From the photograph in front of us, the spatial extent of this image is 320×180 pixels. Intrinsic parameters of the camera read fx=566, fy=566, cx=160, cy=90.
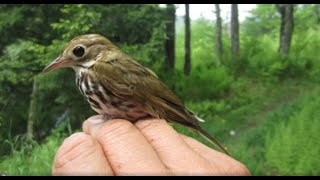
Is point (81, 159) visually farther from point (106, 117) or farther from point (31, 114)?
point (31, 114)

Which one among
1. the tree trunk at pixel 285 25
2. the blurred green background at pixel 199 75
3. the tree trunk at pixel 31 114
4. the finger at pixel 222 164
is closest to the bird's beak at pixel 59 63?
the finger at pixel 222 164

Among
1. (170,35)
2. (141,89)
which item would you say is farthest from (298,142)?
(141,89)

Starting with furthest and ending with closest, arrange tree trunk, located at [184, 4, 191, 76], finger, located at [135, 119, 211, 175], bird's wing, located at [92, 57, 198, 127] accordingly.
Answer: tree trunk, located at [184, 4, 191, 76]
bird's wing, located at [92, 57, 198, 127]
finger, located at [135, 119, 211, 175]

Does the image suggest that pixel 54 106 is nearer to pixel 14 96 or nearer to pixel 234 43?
pixel 14 96

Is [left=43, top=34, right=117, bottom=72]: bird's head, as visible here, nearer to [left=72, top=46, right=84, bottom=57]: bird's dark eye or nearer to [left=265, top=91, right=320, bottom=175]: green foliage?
[left=72, top=46, right=84, bottom=57]: bird's dark eye

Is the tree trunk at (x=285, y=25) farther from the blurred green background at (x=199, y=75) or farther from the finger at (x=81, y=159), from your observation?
the finger at (x=81, y=159)

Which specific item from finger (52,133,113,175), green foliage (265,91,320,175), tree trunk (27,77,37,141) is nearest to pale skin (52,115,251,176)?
finger (52,133,113,175)
